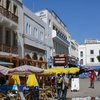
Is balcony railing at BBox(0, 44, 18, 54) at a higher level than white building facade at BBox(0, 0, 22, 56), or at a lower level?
lower

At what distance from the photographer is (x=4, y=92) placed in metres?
20.4

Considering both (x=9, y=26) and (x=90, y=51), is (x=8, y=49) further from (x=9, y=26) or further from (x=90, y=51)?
(x=90, y=51)

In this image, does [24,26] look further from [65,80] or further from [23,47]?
[65,80]

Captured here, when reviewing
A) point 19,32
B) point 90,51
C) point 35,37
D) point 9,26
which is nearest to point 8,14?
point 9,26

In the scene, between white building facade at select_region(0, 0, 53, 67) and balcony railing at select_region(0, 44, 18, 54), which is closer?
balcony railing at select_region(0, 44, 18, 54)

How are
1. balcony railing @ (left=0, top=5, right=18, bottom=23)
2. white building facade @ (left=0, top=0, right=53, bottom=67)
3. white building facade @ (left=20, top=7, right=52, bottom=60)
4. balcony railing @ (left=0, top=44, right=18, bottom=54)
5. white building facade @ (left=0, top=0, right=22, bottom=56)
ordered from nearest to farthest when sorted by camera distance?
balcony railing @ (left=0, top=5, right=18, bottom=23)
balcony railing @ (left=0, top=44, right=18, bottom=54)
white building facade @ (left=0, top=0, right=22, bottom=56)
white building facade @ (left=0, top=0, right=53, bottom=67)
white building facade @ (left=20, top=7, right=52, bottom=60)

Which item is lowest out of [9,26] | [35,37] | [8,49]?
[8,49]

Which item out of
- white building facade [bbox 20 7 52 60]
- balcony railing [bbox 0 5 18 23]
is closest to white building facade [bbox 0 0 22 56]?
balcony railing [bbox 0 5 18 23]

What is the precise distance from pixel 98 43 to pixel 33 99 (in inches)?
3548

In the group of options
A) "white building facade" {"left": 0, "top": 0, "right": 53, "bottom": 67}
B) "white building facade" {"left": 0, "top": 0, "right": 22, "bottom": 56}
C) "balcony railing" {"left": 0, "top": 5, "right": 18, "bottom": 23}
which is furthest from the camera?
"white building facade" {"left": 0, "top": 0, "right": 53, "bottom": 67}

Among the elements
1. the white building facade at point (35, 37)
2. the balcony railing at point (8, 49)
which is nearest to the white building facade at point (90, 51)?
the white building facade at point (35, 37)

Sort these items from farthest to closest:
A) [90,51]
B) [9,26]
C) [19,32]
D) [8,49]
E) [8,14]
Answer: [90,51], [19,32], [9,26], [8,49], [8,14]

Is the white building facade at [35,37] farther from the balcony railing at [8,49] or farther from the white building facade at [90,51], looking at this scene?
the white building facade at [90,51]

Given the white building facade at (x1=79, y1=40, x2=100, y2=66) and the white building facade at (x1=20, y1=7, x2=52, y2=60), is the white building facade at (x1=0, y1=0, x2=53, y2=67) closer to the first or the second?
the white building facade at (x1=20, y1=7, x2=52, y2=60)
